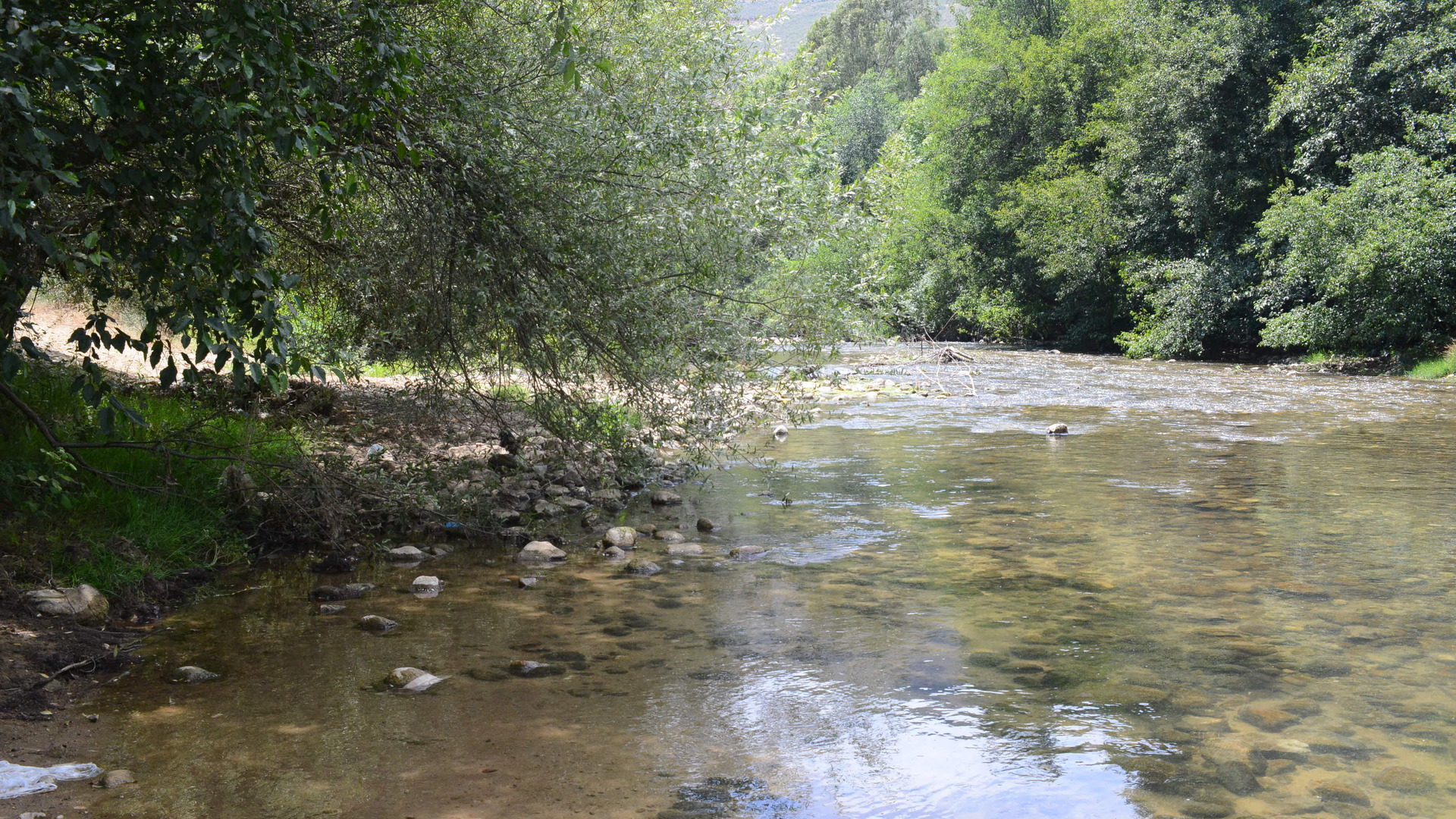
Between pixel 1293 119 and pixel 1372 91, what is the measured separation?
180cm

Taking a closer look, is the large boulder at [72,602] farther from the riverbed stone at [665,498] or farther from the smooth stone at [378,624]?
the riverbed stone at [665,498]

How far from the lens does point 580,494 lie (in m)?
10.8

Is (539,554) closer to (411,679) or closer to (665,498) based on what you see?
(665,498)

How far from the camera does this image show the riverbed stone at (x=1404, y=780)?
4426mm

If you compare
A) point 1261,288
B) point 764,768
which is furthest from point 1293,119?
point 764,768

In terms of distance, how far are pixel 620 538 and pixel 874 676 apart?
11.7 ft

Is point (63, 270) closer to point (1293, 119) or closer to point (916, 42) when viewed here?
point (1293, 119)

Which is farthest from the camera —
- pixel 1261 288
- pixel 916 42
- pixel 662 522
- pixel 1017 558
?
pixel 916 42

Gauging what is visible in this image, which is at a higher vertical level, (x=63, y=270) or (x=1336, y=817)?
(x=63, y=270)

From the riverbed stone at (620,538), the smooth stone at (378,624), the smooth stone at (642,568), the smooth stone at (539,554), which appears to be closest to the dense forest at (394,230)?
the riverbed stone at (620,538)

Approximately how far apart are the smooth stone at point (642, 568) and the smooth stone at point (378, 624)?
1981 mm

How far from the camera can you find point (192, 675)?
5.61m

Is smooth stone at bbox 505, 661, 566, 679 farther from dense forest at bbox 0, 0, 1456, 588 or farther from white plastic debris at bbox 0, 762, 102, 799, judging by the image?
white plastic debris at bbox 0, 762, 102, 799

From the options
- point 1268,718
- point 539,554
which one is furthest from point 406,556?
point 1268,718
